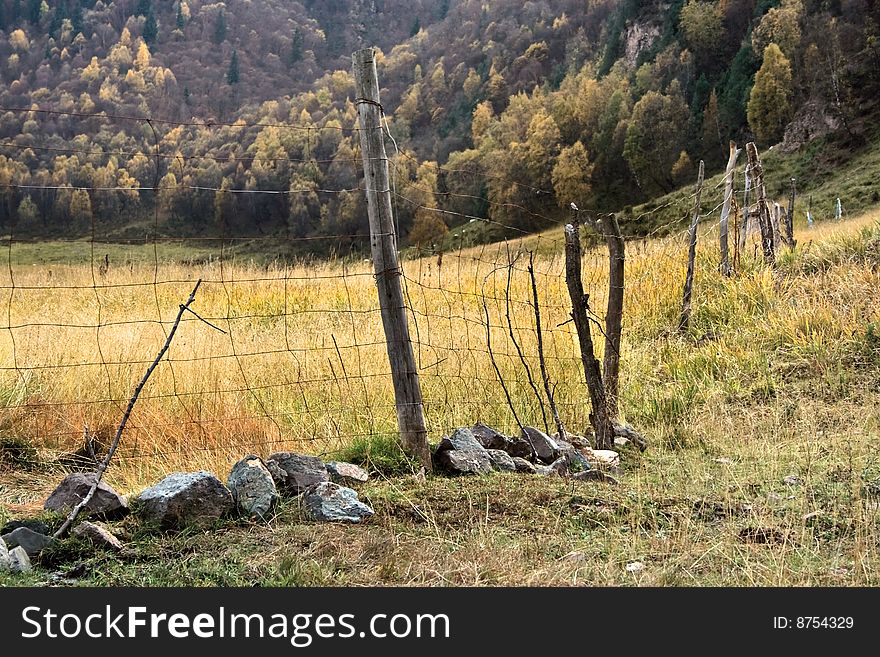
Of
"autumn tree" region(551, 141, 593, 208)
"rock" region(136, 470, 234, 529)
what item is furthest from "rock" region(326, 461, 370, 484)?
"autumn tree" region(551, 141, 593, 208)

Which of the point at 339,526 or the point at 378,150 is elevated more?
the point at 378,150

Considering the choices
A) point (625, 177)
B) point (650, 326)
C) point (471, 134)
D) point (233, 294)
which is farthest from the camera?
point (471, 134)

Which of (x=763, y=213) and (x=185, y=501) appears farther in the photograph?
(x=763, y=213)

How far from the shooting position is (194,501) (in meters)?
3.94

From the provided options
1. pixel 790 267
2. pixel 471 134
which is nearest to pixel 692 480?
pixel 790 267

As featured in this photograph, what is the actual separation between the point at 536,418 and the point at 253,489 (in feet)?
9.96

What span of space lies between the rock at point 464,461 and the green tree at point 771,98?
67.9m

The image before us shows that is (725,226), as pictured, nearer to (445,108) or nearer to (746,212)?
(746,212)

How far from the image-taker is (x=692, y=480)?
4.79 metres

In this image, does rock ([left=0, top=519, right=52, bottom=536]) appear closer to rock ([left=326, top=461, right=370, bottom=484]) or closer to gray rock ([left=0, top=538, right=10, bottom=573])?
gray rock ([left=0, top=538, right=10, bottom=573])

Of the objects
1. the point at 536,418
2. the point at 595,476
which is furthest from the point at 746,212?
the point at 595,476

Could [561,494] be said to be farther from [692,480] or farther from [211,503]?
[211,503]

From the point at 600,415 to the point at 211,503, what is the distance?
3.02m

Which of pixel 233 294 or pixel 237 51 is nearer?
pixel 233 294
